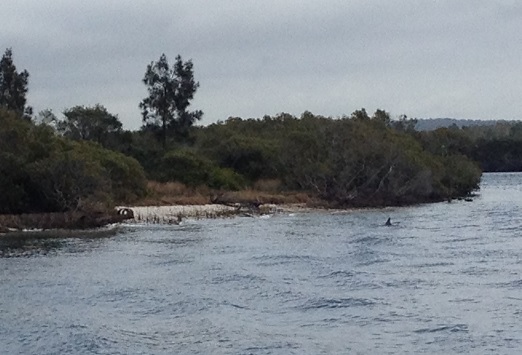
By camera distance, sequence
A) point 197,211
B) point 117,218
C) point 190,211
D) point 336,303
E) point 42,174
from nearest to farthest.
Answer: point 336,303, point 42,174, point 117,218, point 197,211, point 190,211

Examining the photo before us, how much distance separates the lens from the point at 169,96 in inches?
3610

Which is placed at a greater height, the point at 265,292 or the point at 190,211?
the point at 190,211

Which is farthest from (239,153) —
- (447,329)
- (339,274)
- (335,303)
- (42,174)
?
(447,329)

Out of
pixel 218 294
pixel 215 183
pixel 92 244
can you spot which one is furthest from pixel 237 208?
pixel 218 294

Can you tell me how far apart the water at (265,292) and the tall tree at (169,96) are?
3991cm

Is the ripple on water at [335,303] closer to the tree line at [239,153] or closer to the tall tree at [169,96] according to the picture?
the tree line at [239,153]

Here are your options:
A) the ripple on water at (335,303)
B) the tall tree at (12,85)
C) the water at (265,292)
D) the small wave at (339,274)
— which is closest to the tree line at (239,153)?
the tall tree at (12,85)

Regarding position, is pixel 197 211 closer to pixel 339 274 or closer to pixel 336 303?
pixel 339 274

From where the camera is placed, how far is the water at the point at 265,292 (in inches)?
905

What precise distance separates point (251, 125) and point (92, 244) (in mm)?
68855

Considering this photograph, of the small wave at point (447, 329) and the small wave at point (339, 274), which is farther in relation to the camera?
the small wave at point (339, 274)

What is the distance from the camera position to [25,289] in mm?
31750

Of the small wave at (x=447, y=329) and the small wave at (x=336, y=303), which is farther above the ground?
the small wave at (x=336, y=303)

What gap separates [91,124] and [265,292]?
67.0m
